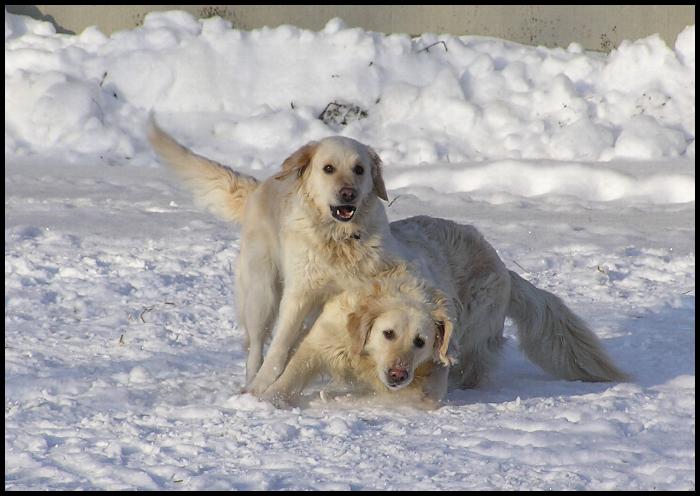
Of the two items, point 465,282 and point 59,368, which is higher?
point 465,282

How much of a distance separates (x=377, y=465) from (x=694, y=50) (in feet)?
27.6

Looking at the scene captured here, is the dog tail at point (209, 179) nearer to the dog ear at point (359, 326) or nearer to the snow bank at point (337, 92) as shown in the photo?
the dog ear at point (359, 326)

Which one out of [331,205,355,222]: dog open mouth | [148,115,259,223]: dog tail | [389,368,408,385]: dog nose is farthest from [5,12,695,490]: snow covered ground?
[331,205,355,222]: dog open mouth

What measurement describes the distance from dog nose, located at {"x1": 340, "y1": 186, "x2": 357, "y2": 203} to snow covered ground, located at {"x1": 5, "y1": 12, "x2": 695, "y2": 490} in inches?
32.9

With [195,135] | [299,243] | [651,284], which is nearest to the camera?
[299,243]

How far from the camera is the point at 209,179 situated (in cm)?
588

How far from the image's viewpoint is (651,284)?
668 cm

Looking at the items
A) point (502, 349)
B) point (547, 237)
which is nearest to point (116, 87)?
point (547, 237)

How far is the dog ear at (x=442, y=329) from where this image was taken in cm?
481

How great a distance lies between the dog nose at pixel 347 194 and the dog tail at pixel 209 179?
3.41 feet

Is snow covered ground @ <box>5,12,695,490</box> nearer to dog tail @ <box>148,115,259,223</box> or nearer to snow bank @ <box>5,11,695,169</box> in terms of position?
snow bank @ <box>5,11,695,169</box>

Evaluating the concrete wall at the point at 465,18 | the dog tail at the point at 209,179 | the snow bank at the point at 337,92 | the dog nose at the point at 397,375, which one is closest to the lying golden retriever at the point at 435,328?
the dog nose at the point at 397,375

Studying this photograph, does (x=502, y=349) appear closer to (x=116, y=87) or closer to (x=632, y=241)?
(x=632, y=241)

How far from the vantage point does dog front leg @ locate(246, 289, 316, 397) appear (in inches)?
193
